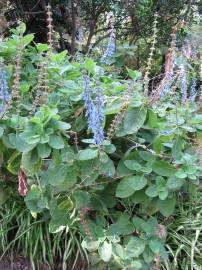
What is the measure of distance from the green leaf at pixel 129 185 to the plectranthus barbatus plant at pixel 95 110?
0.21m

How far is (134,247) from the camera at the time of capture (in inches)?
71.6

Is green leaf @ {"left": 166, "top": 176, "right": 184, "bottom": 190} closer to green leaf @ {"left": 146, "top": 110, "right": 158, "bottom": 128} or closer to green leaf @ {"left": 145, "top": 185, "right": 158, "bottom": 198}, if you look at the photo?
green leaf @ {"left": 145, "top": 185, "right": 158, "bottom": 198}

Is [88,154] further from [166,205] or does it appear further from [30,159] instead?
[166,205]

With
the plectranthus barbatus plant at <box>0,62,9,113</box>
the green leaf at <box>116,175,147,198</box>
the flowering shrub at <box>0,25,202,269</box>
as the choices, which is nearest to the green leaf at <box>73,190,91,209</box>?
the flowering shrub at <box>0,25,202,269</box>

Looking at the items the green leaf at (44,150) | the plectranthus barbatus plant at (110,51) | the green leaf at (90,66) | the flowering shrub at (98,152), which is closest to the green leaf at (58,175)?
the flowering shrub at (98,152)

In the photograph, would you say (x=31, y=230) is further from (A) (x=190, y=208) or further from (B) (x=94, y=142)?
(B) (x=94, y=142)

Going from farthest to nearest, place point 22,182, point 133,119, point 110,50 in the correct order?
point 110,50, point 22,182, point 133,119

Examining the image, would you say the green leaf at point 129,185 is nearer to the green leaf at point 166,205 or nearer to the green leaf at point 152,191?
the green leaf at point 152,191

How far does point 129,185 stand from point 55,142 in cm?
36

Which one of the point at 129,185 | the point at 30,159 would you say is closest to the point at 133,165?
the point at 129,185

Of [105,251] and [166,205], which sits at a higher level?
[166,205]

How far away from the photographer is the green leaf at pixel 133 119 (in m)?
1.71

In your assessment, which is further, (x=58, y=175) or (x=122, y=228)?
(x=122, y=228)

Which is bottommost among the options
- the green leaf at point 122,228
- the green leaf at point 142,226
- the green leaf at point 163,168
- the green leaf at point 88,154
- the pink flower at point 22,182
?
the green leaf at point 122,228
